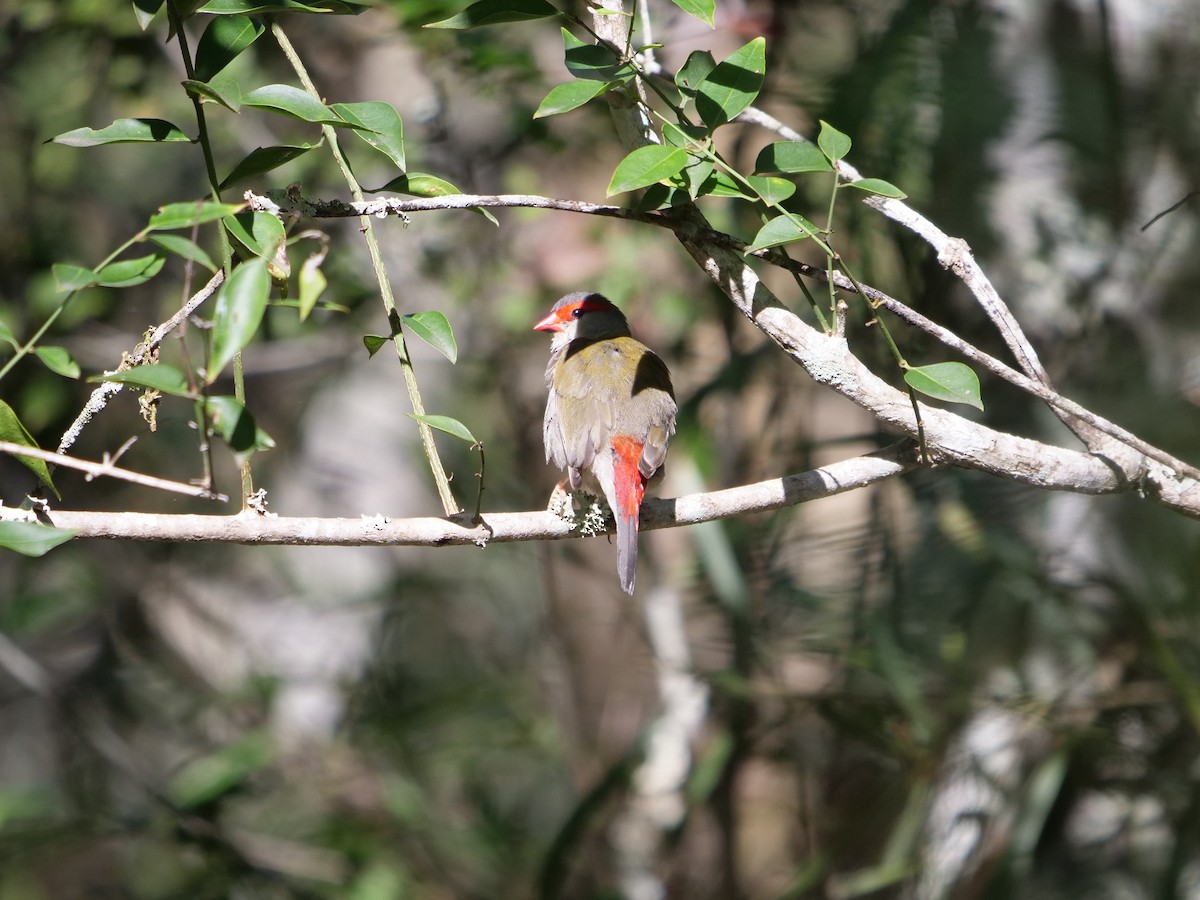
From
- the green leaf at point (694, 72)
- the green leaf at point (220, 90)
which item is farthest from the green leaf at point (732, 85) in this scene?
the green leaf at point (220, 90)

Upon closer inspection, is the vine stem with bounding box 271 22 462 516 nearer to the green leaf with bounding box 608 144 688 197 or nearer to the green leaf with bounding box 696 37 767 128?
the green leaf with bounding box 608 144 688 197

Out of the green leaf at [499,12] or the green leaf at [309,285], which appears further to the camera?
the green leaf at [499,12]

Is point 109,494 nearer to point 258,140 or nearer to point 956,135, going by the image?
point 258,140

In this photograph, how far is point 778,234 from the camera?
159 centimetres

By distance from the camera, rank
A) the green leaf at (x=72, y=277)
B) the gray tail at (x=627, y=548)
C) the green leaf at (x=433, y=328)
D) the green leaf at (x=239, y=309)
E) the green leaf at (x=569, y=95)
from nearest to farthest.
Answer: the green leaf at (x=239, y=309) → the green leaf at (x=72, y=277) → the green leaf at (x=569, y=95) → the green leaf at (x=433, y=328) → the gray tail at (x=627, y=548)

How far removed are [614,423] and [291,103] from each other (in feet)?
4.98

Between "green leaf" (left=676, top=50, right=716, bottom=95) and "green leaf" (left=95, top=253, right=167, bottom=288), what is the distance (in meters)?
0.83

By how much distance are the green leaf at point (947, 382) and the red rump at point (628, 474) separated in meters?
0.97

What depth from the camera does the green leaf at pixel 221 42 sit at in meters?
1.68

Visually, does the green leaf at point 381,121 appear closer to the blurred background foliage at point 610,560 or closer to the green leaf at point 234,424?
the green leaf at point 234,424

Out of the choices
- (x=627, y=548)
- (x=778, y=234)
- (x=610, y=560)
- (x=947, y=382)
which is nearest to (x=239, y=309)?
(x=778, y=234)

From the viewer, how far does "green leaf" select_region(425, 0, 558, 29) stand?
1687 mm

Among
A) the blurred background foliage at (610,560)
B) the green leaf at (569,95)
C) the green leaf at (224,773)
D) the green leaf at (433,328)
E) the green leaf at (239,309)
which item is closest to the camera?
the green leaf at (239,309)

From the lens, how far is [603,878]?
17.7 ft
